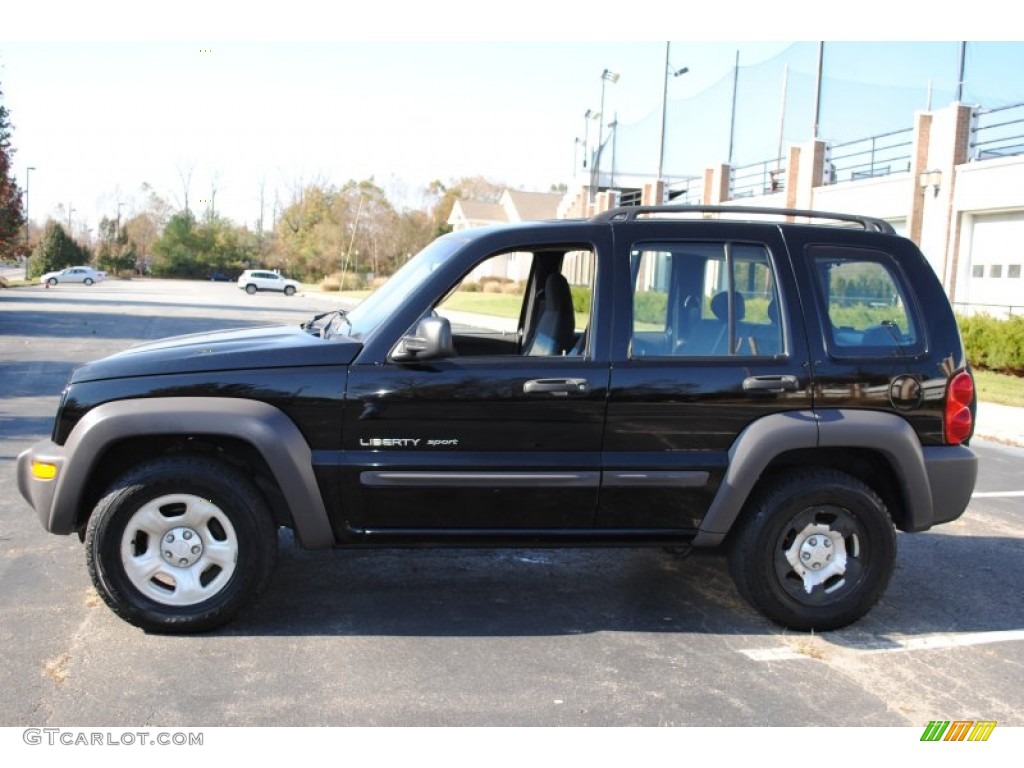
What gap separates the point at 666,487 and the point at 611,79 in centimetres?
4630

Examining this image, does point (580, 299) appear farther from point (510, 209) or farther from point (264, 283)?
point (510, 209)

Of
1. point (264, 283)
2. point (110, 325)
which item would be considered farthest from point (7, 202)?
point (264, 283)

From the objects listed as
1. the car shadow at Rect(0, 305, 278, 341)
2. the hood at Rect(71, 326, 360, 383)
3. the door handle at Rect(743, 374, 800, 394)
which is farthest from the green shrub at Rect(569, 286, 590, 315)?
the car shadow at Rect(0, 305, 278, 341)

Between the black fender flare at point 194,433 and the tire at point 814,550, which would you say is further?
the tire at point 814,550

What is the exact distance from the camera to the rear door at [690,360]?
185 inches

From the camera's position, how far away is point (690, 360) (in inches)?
188

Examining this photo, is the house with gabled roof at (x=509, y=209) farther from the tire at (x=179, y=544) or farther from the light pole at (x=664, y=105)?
the tire at (x=179, y=544)

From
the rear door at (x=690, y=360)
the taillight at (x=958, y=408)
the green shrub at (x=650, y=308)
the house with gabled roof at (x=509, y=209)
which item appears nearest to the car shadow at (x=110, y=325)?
the green shrub at (x=650, y=308)

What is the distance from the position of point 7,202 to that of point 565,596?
125 feet

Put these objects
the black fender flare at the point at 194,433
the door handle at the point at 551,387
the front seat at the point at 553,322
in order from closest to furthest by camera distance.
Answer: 1. the black fender flare at the point at 194,433
2. the door handle at the point at 551,387
3. the front seat at the point at 553,322

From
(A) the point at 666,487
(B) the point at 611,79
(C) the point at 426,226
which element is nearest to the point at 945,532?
(A) the point at 666,487

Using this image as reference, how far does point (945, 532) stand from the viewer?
700 centimetres

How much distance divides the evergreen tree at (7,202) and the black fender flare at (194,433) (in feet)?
113

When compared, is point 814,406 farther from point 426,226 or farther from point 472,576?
point 426,226
